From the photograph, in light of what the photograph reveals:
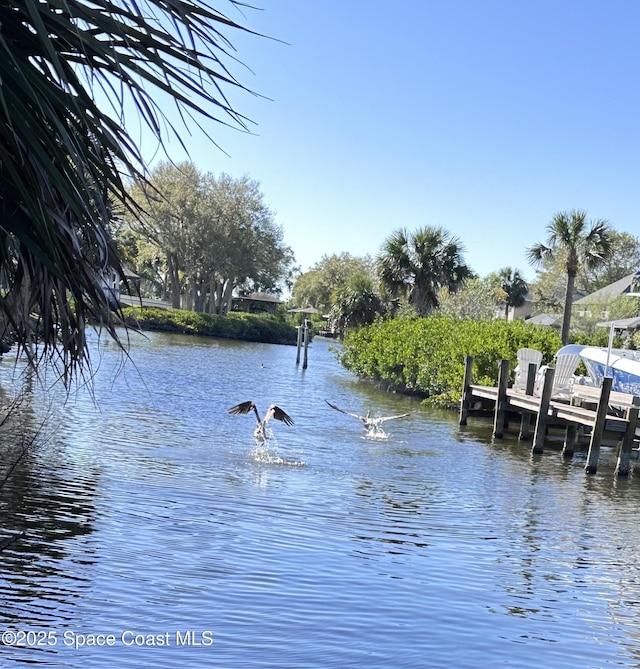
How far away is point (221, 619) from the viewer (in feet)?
22.9

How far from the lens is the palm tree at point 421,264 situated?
4216cm

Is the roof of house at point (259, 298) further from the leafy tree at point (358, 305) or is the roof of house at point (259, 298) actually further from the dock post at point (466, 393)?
the dock post at point (466, 393)

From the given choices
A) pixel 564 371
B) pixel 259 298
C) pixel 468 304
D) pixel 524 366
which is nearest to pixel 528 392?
pixel 564 371

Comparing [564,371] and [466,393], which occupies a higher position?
[564,371]

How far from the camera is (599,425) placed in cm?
1616

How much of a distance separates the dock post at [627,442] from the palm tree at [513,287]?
248ft

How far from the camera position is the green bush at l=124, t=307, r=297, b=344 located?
65.8m

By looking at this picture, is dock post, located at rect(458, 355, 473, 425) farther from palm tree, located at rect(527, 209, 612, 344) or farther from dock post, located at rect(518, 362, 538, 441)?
palm tree, located at rect(527, 209, 612, 344)

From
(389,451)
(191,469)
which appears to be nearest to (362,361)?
(389,451)

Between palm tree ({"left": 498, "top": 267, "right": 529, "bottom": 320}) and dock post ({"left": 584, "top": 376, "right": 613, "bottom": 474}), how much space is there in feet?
248

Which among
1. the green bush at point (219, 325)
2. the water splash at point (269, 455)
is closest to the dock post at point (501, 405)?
the water splash at point (269, 455)

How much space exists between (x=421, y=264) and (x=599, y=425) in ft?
87.3

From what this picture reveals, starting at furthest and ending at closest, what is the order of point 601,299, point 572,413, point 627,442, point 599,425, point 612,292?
point 612,292, point 601,299, point 572,413, point 627,442, point 599,425

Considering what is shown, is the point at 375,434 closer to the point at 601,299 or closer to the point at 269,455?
the point at 269,455
